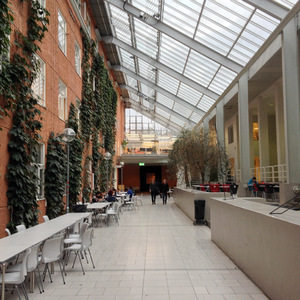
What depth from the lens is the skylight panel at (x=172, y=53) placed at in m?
17.8

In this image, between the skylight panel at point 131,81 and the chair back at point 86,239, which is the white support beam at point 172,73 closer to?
the skylight panel at point 131,81

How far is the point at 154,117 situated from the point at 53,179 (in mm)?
29339

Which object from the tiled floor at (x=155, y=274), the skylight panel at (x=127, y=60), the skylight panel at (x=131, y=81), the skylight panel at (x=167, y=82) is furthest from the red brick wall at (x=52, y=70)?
the skylight panel at (x=131, y=81)

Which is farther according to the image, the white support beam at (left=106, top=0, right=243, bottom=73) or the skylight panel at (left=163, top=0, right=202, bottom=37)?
the white support beam at (left=106, top=0, right=243, bottom=73)

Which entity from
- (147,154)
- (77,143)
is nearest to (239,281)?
(77,143)

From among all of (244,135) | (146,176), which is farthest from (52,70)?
(146,176)

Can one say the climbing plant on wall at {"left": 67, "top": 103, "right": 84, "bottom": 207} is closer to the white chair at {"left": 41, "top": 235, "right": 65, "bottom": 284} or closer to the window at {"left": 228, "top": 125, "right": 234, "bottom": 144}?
the white chair at {"left": 41, "top": 235, "right": 65, "bottom": 284}

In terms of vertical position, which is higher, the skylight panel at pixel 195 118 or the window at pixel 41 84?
the skylight panel at pixel 195 118

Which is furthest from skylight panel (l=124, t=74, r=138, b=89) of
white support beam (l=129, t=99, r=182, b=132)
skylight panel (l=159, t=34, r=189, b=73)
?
skylight panel (l=159, t=34, r=189, b=73)

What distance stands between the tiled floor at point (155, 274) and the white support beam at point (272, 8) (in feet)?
24.8

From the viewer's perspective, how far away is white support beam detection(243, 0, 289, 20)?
1088 centimetres

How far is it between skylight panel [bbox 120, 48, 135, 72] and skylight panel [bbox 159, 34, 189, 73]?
Answer: 2.91 m

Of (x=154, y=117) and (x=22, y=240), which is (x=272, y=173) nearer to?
(x=22, y=240)

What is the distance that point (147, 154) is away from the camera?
32.0m
